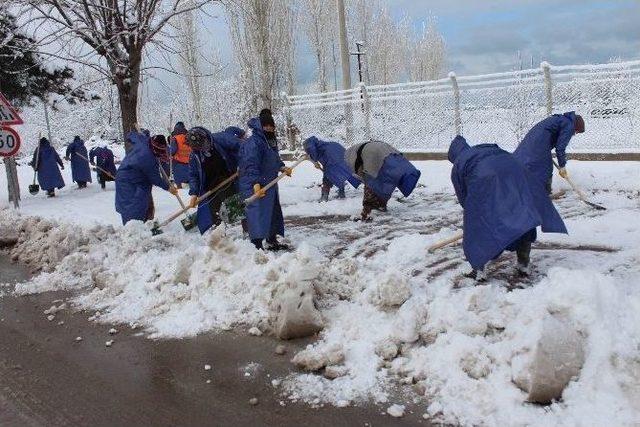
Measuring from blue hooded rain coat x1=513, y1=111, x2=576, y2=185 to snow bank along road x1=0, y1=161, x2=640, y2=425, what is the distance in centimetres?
66

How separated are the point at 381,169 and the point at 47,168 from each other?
31.4 ft

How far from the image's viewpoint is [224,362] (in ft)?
13.3

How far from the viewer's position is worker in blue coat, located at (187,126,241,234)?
7.34 meters

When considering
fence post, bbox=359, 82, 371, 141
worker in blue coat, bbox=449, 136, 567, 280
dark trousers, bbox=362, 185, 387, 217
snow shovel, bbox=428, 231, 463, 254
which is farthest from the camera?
fence post, bbox=359, 82, 371, 141

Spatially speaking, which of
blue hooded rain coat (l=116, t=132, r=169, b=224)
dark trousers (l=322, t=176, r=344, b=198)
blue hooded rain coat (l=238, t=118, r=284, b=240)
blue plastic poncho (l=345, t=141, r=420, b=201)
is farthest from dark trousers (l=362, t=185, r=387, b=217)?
blue hooded rain coat (l=116, t=132, r=169, b=224)

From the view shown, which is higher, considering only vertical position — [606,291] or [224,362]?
[606,291]

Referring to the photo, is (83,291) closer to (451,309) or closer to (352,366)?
(352,366)

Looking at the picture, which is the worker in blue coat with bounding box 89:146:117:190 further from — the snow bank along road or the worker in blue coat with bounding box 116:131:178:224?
the worker in blue coat with bounding box 116:131:178:224

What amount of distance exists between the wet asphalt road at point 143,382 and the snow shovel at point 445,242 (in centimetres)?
204

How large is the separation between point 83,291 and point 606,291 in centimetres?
495

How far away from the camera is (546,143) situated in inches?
298

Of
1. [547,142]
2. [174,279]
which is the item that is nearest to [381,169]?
[547,142]

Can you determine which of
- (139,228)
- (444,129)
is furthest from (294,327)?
(444,129)

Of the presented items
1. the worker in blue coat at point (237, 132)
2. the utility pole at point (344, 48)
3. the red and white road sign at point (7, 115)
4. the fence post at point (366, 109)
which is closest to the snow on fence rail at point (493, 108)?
the fence post at point (366, 109)
